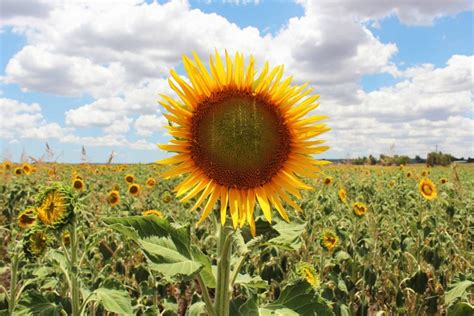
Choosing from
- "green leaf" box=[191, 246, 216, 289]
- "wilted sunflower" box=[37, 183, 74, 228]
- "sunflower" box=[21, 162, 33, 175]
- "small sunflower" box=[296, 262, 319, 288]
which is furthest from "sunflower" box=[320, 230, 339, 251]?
"sunflower" box=[21, 162, 33, 175]

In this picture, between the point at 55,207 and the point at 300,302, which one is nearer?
the point at 300,302

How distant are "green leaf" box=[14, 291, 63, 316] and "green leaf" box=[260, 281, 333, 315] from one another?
1.39 meters

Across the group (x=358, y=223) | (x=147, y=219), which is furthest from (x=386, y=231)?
(x=147, y=219)

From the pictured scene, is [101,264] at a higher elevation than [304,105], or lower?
lower

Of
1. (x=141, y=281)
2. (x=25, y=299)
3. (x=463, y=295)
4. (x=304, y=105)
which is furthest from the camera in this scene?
(x=141, y=281)

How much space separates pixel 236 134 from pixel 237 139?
2 cm

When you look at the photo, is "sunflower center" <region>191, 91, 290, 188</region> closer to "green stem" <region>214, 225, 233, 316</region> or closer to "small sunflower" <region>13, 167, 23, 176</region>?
Answer: "green stem" <region>214, 225, 233, 316</region>

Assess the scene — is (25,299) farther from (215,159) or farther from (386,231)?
(386,231)

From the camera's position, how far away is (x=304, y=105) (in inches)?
83.4

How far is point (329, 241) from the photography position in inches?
172

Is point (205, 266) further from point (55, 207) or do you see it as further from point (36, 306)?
point (36, 306)

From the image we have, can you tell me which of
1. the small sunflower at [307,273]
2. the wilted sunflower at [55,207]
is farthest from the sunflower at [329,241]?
the wilted sunflower at [55,207]

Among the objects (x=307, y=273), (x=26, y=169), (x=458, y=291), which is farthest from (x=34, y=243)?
(x=26, y=169)

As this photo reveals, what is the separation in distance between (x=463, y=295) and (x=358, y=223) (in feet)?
8.87
